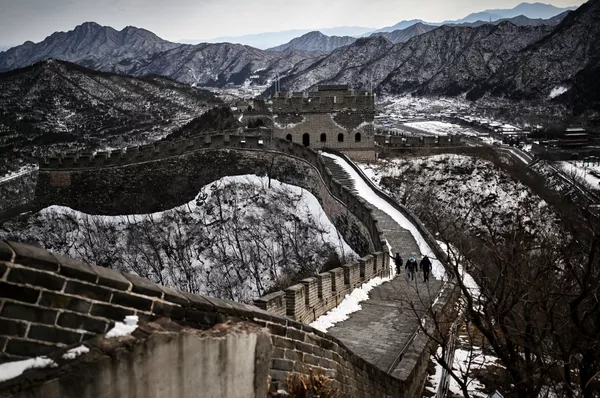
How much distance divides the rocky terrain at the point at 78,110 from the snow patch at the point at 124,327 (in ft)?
170

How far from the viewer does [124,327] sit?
3152 millimetres

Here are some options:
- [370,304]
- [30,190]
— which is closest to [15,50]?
[30,190]

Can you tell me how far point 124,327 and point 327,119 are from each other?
30354 mm

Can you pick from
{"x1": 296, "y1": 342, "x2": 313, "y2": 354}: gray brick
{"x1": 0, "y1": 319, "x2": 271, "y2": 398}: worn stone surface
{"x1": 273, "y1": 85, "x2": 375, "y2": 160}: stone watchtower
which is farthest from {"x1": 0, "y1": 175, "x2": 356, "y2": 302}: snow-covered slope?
{"x1": 0, "y1": 319, "x2": 271, "y2": 398}: worn stone surface

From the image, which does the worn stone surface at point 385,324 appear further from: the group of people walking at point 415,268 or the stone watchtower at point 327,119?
the stone watchtower at point 327,119

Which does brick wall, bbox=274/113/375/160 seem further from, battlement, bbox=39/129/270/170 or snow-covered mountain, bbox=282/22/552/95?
snow-covered mountain, bbox=282/22/552/95

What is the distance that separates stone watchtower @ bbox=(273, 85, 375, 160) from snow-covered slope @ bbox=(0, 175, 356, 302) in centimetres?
524

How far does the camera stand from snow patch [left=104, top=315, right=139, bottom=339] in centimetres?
308

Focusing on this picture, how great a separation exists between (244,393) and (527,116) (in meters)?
90.2

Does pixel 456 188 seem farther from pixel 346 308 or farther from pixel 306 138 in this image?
pixel 346 308

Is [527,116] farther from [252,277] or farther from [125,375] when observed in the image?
[125,375]

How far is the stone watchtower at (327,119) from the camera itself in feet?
107

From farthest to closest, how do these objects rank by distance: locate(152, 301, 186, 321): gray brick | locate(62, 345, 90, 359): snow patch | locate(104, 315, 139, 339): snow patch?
1. locate(152, 301, 186, 321): gray brick
2. locate(104, 315, 139, 339): snow patch
3. locate(62, 345, 90, 359): snow patch

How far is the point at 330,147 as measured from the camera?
33.2 m
